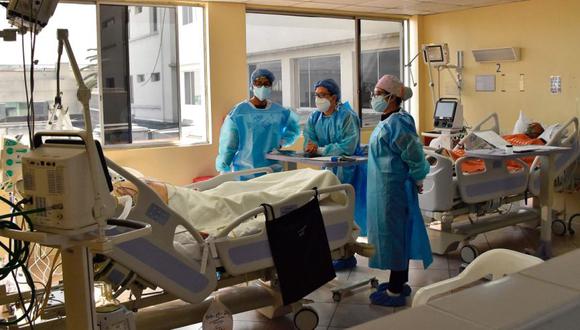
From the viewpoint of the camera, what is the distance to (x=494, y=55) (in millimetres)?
6781

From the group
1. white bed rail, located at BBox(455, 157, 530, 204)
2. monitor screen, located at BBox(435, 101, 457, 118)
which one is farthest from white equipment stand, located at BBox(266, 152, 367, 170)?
monitor screen, located at BBox(435, 101, 457, 118)

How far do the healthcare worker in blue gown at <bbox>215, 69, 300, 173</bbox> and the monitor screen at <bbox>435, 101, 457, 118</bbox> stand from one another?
2217mm

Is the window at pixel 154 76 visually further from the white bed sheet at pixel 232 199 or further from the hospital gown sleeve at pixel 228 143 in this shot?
the white bed sheet at pixel 232 199

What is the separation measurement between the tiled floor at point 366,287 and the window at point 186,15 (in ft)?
9.49

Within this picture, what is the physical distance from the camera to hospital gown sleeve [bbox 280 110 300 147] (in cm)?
523

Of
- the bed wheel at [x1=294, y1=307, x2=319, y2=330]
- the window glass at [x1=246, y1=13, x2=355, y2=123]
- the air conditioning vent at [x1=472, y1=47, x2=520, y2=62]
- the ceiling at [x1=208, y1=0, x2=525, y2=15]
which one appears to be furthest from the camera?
the window glass at [x1=246, y1=13, x2=355, y2=123]

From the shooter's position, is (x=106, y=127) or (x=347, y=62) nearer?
(x=106, y=127)

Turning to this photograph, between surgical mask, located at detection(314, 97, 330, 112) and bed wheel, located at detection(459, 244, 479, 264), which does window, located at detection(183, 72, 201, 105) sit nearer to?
surgical mask, located at detection(314, 97, 330, 112)

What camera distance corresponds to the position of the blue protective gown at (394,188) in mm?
3930

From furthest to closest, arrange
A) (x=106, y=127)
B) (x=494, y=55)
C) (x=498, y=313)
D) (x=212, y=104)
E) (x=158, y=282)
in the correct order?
(x=494, y=55) < (x=212, y=104) < (x=106, y=127) < (x=158, y=282) < (x=498, y=313)

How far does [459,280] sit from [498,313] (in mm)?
862

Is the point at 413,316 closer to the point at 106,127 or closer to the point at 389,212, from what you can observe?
the point at 389,212

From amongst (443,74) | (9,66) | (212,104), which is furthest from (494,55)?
(9,66)

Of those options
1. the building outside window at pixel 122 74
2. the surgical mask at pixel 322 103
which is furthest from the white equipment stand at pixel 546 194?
the building outside window at pixel 122 74
